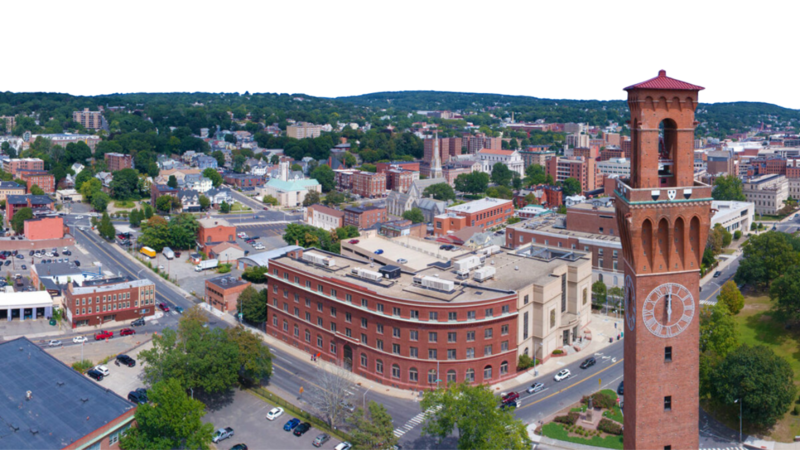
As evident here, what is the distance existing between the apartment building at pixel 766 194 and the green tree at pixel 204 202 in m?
65.5

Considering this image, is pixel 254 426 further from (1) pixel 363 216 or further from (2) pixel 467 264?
(1) pixel 363 216

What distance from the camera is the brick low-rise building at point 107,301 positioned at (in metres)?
46.5

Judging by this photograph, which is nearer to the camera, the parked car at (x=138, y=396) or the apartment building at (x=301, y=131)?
the parked car at (x=138, y=396)

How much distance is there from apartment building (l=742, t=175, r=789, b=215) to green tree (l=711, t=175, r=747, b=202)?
3.49 ft

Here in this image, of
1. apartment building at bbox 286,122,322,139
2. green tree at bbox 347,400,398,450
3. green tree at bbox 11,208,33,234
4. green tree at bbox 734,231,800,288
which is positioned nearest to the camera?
green tree at bbox 347,400,398,450

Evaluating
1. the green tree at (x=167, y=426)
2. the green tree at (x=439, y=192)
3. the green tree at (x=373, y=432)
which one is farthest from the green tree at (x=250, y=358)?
the green tree at (x=439, y=192)

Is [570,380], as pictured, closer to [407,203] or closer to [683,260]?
[683,260]

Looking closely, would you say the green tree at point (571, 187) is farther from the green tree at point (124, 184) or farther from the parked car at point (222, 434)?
the parked car at point (222, 434)

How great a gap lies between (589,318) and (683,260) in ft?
96.8

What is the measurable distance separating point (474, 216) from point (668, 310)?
2197 inches

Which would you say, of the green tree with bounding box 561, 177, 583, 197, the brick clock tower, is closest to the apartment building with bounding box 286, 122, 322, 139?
the green tree with bounding box 561, 177, 583, 197

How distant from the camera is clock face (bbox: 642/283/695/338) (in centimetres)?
1694

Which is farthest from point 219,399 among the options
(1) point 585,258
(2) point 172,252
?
(2) point 172,252

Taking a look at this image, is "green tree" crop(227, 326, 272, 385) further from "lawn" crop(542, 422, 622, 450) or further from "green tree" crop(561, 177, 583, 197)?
"green tree" crop(561, 177, 583, 197)
